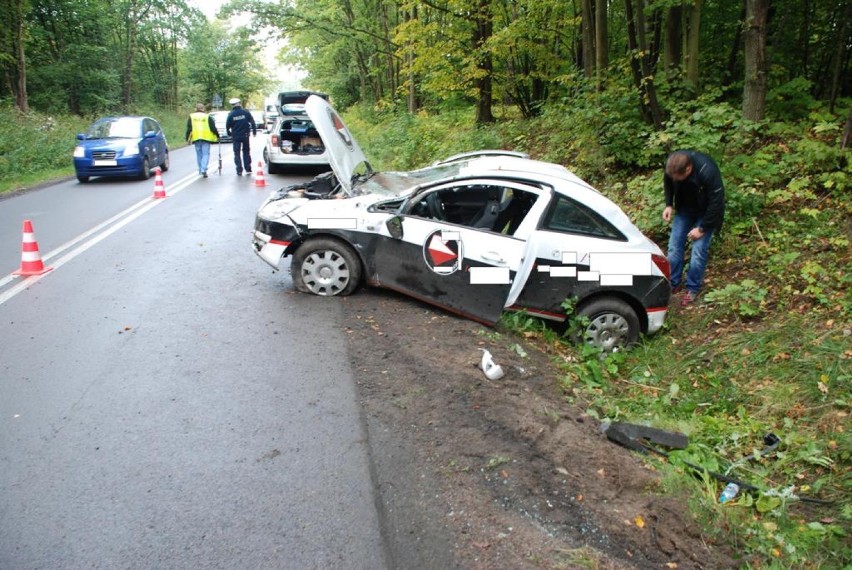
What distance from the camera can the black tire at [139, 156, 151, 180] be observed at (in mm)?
15797

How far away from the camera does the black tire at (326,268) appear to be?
670 cm

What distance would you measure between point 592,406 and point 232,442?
114 inches

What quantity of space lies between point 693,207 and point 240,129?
1189cm

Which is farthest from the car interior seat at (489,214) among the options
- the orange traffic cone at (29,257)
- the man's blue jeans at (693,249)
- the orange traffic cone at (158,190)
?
the orange traffic cone at (158,190)

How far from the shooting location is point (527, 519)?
3.33m

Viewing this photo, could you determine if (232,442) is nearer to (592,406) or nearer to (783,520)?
(592,406)

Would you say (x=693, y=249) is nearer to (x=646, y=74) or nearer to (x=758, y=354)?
(x=758, y=354)

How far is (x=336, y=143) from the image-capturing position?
7.38 metres

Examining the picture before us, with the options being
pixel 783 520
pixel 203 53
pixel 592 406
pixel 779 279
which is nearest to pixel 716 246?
pixel 779 279

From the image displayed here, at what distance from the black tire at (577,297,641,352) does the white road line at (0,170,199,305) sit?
20.3 ft

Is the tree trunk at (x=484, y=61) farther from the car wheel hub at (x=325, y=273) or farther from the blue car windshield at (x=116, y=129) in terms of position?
the car wheel hub at (x=325, y=273)

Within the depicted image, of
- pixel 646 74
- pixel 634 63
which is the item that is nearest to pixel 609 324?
pixel 646 74

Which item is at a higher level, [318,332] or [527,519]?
[318,332]

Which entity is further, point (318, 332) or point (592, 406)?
point (318, 332)
